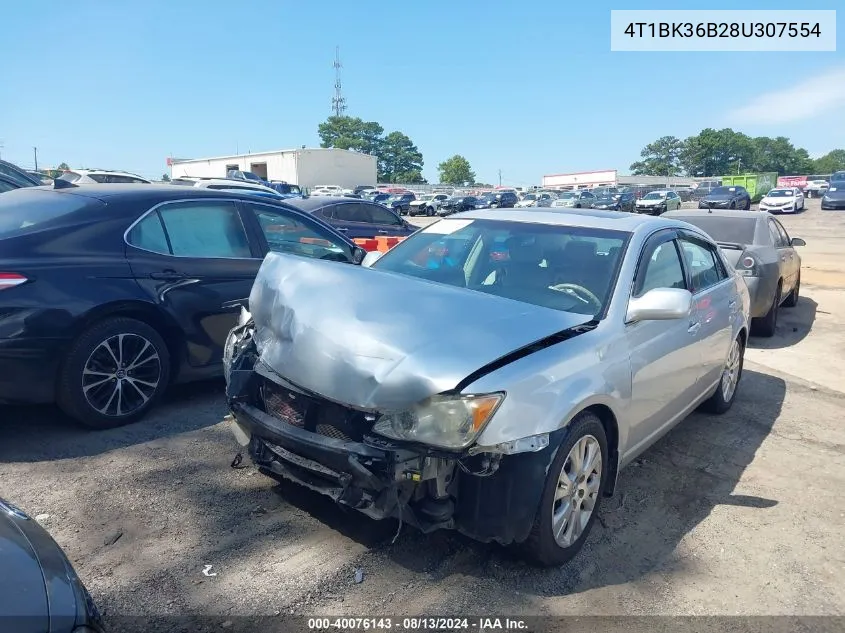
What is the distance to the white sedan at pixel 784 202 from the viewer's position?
35.8 m

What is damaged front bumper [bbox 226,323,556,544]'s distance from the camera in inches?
105

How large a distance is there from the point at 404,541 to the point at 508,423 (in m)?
0.97

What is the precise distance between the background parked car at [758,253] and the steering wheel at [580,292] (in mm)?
4343

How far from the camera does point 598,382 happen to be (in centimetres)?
309

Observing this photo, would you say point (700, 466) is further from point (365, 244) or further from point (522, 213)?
point (365, 244)

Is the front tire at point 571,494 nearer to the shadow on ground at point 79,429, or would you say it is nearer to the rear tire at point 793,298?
the shadow on ground at point 79,429

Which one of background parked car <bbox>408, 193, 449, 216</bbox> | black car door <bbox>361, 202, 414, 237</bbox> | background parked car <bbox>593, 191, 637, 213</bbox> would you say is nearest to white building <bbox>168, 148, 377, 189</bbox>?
background parked car <bbox>408, 193, 449, 216</bbox>

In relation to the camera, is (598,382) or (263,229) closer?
(598,382)

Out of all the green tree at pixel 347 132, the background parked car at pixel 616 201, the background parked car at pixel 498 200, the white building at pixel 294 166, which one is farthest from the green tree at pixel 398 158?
the background parked car at pixel 616 201

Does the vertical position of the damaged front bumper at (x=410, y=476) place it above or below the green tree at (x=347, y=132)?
below

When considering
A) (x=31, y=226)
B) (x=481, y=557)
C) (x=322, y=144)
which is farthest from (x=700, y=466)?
(x=322, y=144)

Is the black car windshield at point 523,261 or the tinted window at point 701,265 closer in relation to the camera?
the black car windshield at point 523,261

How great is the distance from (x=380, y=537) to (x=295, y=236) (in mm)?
3137

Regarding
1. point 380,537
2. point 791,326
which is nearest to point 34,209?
point 380,537
